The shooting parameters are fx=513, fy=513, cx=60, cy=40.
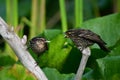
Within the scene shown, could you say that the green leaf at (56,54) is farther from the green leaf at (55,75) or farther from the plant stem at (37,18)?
the plant stem at (37,18)

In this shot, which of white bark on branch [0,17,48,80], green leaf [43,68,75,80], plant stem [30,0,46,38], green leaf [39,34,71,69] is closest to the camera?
white bark on branch [0,17,48,80]

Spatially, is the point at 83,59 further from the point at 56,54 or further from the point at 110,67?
the point at 56,54

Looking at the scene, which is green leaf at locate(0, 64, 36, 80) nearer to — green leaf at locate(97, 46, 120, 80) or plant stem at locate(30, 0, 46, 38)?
green leaf at locate(97, 46, 120, 80)

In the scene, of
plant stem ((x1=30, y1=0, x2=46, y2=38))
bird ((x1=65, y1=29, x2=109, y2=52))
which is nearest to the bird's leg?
bird ((x1=65, y1=29, x2=109, y2=52))

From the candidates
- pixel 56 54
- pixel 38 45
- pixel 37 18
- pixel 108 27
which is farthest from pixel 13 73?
pixel 37 18

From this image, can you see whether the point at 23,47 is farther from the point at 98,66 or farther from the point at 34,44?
the point at 98,66

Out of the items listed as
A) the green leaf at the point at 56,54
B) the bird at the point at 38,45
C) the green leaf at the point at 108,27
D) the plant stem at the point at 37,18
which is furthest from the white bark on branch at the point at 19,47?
the plant stem at the point at 37,18
